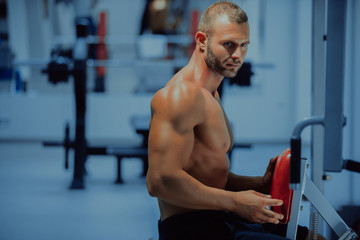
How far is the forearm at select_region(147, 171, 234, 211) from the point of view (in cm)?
118

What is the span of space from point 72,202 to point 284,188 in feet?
7.96

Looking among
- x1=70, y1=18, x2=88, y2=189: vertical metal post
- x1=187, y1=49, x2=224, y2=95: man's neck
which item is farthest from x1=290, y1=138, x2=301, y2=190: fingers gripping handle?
x1=70, y1=18, x2=88, y2=189: vertical metal post

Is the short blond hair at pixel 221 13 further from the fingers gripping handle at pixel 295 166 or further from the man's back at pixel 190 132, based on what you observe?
the fingers gripping handle at pixel 295 166

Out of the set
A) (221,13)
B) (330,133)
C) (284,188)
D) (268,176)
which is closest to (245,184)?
(268,176)

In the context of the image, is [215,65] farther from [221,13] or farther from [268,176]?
[268,176]

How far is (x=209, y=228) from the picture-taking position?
1.25 metres

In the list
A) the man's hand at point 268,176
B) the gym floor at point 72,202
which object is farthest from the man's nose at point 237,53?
the gym floor at point 72,202

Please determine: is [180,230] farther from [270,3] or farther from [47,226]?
[270,3]

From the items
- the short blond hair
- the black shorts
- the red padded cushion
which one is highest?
the short blond hair

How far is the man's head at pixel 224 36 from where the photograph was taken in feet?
4.17

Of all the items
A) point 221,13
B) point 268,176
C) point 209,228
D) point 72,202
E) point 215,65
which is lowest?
point 72,202

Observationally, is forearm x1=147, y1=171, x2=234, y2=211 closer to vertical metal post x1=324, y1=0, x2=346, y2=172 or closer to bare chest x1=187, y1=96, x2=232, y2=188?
bare chest x1=187, y1=96, x2=232, y2=188

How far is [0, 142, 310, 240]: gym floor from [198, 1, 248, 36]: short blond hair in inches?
53.7

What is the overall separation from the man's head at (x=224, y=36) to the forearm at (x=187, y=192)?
38 centimetres
